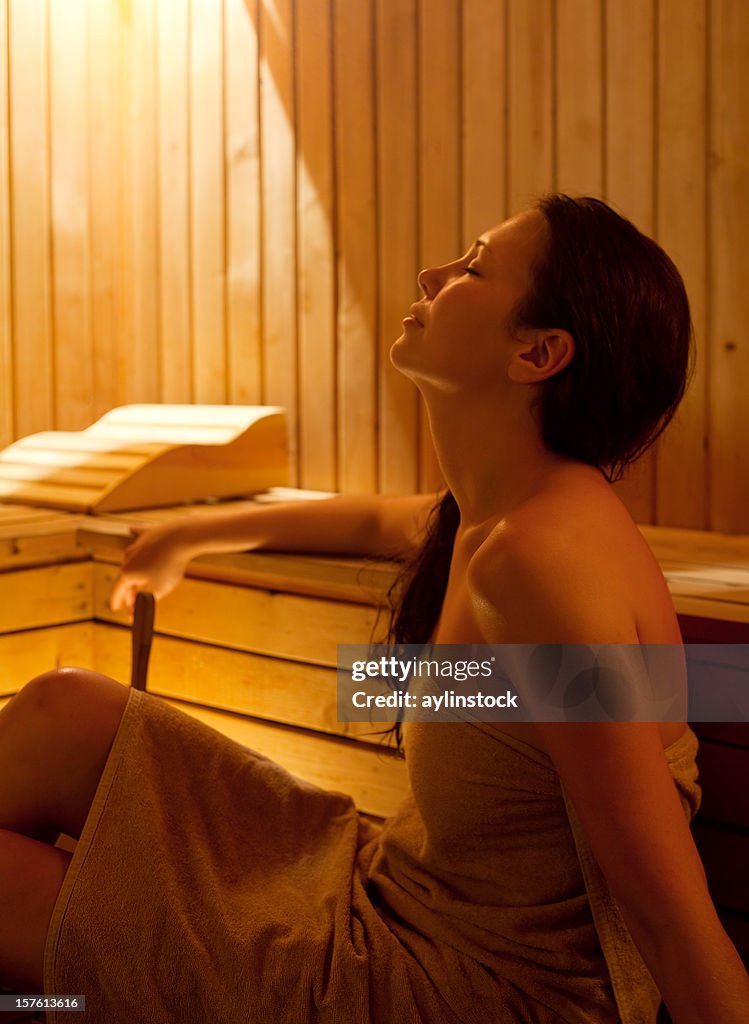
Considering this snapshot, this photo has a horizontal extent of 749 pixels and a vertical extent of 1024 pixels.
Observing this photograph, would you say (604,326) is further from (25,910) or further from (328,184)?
(328,184)

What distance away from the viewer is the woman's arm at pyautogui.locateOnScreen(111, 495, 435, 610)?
77.4 inches

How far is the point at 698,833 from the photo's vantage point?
1614 millimetres

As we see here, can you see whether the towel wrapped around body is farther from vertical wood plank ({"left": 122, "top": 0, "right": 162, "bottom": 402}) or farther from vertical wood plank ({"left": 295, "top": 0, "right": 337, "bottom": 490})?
vertical wood plank ({"left": 122, "top": 0, "right": 162, "bottom": 402})

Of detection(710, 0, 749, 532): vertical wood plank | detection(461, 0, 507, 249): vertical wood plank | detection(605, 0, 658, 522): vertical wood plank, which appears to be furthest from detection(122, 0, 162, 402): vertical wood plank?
detection(710, 0, 749, 532): vertical wood plank

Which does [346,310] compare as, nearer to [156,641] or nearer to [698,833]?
[156,641]

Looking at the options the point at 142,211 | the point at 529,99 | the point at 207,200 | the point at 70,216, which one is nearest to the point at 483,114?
the point at 529,99

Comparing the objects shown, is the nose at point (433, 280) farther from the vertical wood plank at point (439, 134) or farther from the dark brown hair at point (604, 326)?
the vertical wood plank at point (439, 134)

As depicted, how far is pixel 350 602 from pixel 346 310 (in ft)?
3.63

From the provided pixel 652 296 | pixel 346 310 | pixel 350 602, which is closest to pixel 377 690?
pixel 350 602

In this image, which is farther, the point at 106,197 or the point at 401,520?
the point at 106,197

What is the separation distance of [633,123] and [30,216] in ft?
5.88

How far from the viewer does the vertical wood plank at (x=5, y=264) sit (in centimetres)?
314

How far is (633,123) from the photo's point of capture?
92.2 inches

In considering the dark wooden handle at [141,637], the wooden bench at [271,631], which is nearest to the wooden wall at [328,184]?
the wooden bench at [271,631]
